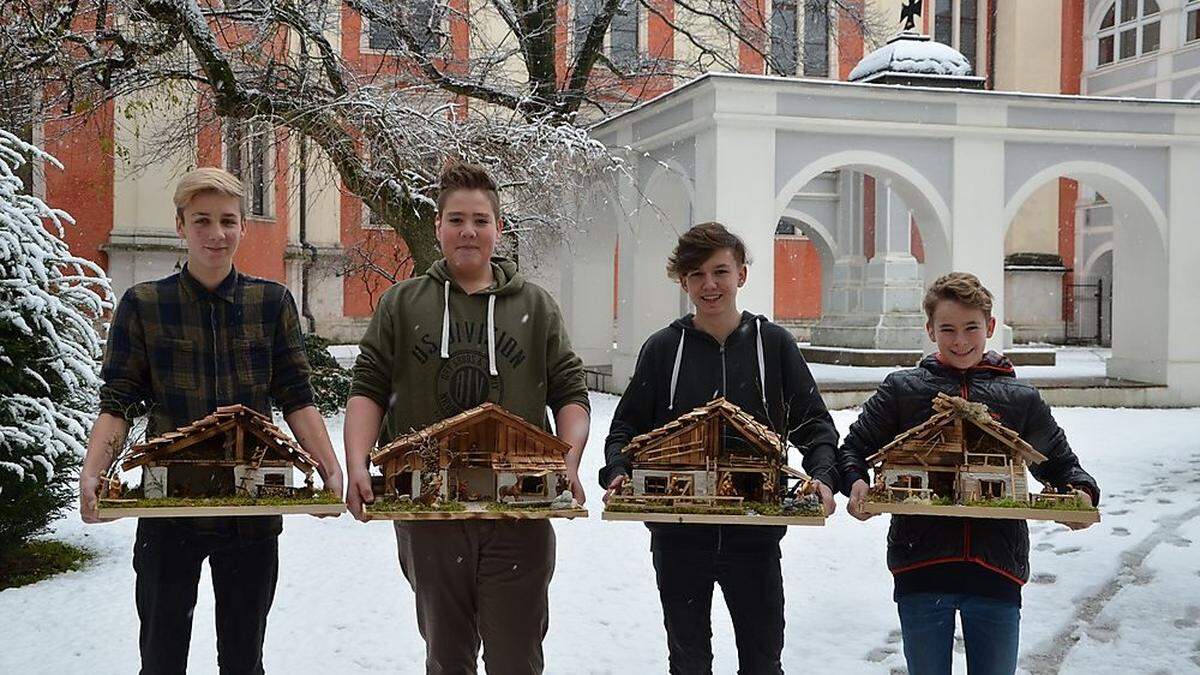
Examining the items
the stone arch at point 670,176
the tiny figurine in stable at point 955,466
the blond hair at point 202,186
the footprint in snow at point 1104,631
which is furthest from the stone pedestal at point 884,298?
the blond hair at point 202,186

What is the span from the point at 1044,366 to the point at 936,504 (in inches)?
734

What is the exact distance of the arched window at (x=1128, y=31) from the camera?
30562 millimetres

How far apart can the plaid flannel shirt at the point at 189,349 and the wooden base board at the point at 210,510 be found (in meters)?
0.41

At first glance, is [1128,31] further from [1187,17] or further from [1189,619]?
[1189,619]

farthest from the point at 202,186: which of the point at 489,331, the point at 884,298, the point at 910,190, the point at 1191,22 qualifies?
the point at 1191,22

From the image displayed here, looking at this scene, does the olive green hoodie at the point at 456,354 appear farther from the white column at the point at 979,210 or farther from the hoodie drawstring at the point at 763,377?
the white column at the point at 979,210

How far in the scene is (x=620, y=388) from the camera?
17141 millimetres

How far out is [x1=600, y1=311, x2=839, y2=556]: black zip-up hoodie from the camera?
4000mm

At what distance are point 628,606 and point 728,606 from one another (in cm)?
289

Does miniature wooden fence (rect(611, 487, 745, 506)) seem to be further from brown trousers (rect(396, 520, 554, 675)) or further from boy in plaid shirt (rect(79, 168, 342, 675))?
boy in plaid shirt (rect(79, 168, 342, 675))

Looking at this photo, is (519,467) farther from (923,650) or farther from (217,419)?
(923,650)

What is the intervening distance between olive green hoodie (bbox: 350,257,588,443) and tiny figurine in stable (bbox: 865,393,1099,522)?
1.07 m

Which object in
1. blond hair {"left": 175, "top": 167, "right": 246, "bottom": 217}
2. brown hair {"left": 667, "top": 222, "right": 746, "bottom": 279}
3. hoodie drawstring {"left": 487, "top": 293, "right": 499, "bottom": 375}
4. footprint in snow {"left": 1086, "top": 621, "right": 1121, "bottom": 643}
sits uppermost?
blond hair {"left": 175, "top": 167, "right": 246, "bottom": 217}

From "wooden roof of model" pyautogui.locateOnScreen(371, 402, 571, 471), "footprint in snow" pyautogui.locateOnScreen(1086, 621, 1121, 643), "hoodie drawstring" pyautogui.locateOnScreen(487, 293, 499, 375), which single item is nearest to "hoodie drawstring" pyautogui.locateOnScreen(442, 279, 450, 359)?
"hoodie drawstring" pyautogui.locateOnScreen(487, 293, 499, 375)
